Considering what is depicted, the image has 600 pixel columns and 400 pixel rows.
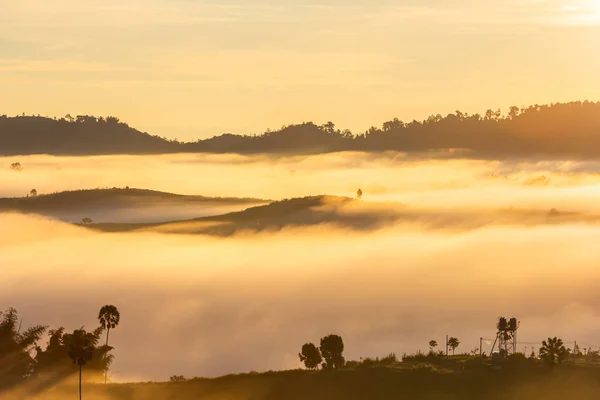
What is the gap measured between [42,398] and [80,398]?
6.15m

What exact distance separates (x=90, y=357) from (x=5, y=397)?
613 inches

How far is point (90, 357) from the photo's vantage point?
199 m

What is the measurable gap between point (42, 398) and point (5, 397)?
6.23 meters

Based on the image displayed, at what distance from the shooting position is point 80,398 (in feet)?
654

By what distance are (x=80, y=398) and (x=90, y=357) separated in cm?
713

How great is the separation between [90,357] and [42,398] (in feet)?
34.0

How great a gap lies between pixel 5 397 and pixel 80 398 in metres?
12.3

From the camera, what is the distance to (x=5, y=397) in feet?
653

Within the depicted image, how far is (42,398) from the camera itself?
7815 inches
